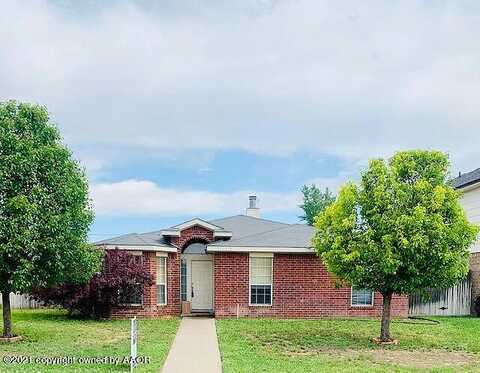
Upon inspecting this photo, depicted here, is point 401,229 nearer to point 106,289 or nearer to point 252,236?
point 252,236

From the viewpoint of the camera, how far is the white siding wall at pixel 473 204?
23.1 m

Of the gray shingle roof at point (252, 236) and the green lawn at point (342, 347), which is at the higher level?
the gray shingle roof at point (252, 236)

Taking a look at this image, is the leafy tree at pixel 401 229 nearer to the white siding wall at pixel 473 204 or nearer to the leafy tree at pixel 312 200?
the white siding wall at pixel 473 204

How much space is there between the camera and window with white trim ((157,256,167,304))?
2022 cm

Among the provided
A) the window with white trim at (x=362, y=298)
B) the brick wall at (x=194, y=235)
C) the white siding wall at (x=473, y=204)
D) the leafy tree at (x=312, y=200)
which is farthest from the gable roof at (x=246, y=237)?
the leafy tree at (x=312, y=200)

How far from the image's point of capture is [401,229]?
42.4ft

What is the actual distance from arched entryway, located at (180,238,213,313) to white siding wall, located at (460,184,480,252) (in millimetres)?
10549

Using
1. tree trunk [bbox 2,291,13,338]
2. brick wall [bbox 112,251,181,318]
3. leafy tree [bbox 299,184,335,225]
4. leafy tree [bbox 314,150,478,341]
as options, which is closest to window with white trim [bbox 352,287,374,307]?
brick wall [bbox 112,251,181,318]

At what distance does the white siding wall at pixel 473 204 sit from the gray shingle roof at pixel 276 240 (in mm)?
6801

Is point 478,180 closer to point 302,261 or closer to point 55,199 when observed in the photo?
point 302,261

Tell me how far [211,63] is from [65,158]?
13.8 feet

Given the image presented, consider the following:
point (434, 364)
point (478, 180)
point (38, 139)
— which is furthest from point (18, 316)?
point (478, 180)

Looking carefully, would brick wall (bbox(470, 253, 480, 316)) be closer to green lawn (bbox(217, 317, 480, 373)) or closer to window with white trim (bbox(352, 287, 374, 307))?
green lawn (bbox(217, 317, 480, 373))

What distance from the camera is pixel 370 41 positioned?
1357cm
